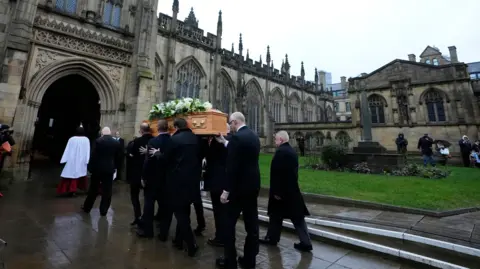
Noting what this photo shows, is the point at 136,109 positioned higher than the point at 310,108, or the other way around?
the point at 310,108

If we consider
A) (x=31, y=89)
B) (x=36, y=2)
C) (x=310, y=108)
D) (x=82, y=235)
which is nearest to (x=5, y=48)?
(x=31, y=89)

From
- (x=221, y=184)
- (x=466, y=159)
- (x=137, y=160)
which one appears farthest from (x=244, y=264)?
(x=466, y=159)

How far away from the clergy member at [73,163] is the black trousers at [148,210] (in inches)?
161

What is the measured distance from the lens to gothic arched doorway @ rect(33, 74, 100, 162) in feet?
39.3

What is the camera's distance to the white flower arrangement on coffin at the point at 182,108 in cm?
455

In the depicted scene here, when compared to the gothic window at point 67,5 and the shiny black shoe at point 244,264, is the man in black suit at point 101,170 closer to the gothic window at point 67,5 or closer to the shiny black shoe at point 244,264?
the shiny black shoe at point 244,264

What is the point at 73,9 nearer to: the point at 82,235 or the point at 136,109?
the point at 136,109

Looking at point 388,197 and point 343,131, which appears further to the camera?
point 343,131

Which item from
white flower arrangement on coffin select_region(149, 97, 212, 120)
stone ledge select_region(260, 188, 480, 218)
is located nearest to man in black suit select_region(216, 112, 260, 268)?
white flower arrangement on coffin select_region(149, 97, 212, 120)

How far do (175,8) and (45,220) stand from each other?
22.6 m

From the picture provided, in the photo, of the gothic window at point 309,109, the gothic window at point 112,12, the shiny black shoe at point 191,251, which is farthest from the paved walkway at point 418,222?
the gothic window at point 309,109

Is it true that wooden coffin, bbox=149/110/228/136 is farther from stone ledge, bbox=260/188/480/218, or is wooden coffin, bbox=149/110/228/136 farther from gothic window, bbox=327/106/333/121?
gothic window, bbox=327/106/333/121

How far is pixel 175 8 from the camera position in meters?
22.1

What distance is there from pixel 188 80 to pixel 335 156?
55.5 ft
